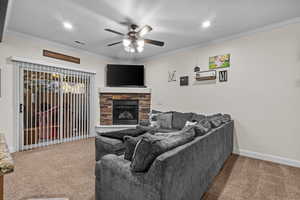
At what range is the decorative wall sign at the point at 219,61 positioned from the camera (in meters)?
3.70

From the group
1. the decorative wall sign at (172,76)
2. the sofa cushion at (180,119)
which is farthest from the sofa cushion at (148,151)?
the decorative wall sign at (172,76)

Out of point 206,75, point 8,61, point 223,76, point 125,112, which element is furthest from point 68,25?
point 223,76

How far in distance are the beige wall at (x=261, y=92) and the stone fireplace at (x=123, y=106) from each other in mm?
1839

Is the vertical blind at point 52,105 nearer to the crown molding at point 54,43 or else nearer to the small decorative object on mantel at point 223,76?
the crown molding at point 54,43

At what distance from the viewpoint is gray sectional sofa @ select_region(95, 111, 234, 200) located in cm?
123

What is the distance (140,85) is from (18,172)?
387cm

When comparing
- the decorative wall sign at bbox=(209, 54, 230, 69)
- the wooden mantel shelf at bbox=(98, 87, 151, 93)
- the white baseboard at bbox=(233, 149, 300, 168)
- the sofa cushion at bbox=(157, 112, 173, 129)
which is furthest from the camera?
the wooden mantel shelf at bbox=(98, 87, 151, 93)

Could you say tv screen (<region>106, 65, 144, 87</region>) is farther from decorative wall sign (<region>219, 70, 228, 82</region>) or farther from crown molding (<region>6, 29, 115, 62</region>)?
decorative wall sign (<region>219, 70, 228, 82</region>)

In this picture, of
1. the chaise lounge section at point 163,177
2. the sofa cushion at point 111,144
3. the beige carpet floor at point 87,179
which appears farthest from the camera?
the sofa cushion at point 111,144

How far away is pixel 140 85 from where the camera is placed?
548cm

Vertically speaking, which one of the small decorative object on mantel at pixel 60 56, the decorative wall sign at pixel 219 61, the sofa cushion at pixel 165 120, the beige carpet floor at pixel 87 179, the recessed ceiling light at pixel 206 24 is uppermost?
the recessed ceiling light at pixel 206 24

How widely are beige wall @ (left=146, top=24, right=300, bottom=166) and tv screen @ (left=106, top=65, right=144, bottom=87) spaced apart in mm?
2002

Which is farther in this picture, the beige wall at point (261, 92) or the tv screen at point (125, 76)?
the tv screen at point (125, 76)

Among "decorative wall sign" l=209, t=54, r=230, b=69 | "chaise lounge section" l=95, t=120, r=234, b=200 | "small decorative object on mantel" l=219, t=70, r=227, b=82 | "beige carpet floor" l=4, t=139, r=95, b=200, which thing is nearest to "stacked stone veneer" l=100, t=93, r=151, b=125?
"beige carpet floor" l=4, t=139, r=95, b=200
